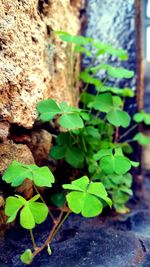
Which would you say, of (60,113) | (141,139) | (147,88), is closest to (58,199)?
(60,113)

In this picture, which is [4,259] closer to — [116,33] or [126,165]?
[126,165]

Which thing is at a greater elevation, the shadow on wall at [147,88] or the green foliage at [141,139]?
the shadow on wall at [147,88]

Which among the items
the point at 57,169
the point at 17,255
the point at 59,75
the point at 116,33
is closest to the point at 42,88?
the point at 59,75

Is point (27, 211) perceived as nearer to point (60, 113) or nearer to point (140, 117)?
point (60, 113)

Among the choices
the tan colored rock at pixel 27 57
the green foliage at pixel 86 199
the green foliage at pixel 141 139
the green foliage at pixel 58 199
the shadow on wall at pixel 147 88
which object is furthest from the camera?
the shadow on wall at pixel 147 88

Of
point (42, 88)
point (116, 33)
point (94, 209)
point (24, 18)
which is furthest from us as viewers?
point (116, 33)

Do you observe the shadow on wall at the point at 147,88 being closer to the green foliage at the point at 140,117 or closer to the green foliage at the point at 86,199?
the green foliage at the point at 140,117

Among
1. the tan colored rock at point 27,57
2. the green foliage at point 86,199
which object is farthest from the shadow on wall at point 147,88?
the green foliage at point 86,199

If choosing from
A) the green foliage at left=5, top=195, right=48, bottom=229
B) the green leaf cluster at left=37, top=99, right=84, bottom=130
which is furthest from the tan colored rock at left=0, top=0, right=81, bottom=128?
the green foliage at left=5, top=195, right=48, bottom=229
